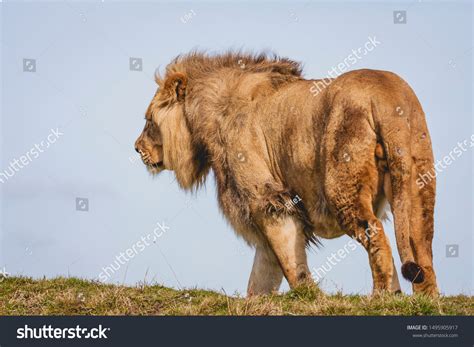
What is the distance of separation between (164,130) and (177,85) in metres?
0.60

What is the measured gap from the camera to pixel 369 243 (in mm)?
8641

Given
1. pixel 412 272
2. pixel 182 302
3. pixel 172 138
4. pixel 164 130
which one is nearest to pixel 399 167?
pixel 412 272

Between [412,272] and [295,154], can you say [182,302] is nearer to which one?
[295,154]

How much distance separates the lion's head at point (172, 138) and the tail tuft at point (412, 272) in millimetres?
3573

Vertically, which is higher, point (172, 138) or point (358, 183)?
point (358, 183)

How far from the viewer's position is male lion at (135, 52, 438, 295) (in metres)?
8.65

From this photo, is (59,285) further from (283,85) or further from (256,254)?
(283,85)

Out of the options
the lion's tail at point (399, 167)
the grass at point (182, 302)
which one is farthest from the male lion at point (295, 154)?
the grass at point (182, 302)

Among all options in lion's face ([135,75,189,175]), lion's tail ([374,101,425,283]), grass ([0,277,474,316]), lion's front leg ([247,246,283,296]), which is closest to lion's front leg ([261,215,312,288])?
lion's front leg ([247,246,283,296])

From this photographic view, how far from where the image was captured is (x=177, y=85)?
11391 mm

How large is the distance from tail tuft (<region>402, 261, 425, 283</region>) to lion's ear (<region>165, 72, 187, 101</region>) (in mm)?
4262

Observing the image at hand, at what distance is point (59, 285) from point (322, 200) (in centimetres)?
307

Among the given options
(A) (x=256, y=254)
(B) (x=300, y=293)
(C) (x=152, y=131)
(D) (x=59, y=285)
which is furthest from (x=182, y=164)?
(B) (x=300, y=293)

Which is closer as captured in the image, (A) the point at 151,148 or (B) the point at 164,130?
(B) the point at 164,130
